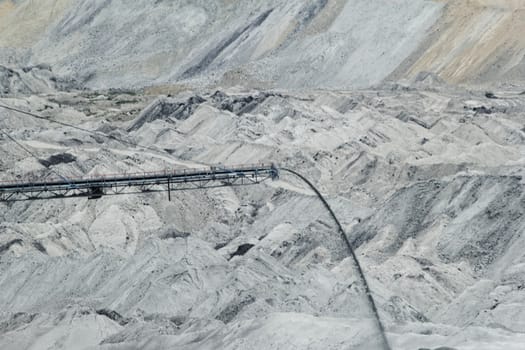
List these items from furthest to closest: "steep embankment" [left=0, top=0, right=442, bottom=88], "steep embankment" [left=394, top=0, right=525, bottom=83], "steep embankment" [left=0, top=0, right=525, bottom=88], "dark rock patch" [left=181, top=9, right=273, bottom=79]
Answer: "dark rock patch" [left=181, top=9, right=273, bottom=79]
"steep embankment" [left=0, top=0, right=442, bottom=88]
"steep embankment" [left=0, top=0, right=525, bottom=88]
"steep embankment" [left=394, top=0, right=525, bottom=83]

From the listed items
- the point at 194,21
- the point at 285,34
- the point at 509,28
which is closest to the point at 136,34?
the point at 194,21

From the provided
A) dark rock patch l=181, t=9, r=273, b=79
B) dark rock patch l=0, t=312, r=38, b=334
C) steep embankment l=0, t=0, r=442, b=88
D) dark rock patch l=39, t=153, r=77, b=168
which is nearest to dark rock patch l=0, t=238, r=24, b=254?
dark rock patch l=0, t=312, r=38, b=334

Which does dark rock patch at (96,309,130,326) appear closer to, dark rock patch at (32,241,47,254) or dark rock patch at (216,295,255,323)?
dark rock patch at (216,295,255,323)

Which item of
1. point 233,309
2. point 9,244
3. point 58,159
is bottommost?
point 9,244

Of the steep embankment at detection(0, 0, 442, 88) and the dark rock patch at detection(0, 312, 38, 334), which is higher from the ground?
the steep embankment at detection(0, 0, 442, 88)

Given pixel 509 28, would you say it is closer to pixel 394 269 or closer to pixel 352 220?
pixel 352 220

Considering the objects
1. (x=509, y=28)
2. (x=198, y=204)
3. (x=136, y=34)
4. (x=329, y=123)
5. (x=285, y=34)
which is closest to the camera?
(x=198, y=204)

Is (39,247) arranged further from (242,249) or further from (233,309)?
(233,309)

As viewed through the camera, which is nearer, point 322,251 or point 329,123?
point 322,251

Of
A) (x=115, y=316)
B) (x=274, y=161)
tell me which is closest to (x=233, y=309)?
(x=115, y=316)
